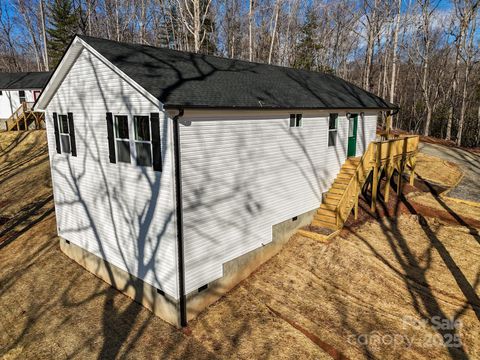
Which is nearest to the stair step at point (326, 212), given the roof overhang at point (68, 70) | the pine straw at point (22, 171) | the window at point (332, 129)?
the window at point (332, 129)

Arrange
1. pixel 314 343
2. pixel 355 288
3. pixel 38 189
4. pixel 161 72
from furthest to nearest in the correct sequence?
pixel 38 189
pixel 355 288
pixel 161 72
pixel 314 343

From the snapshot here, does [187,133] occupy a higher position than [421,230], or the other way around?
[187,133]

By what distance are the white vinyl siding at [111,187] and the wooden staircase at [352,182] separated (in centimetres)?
734

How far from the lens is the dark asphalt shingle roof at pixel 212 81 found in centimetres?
915

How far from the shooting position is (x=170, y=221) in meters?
9.04

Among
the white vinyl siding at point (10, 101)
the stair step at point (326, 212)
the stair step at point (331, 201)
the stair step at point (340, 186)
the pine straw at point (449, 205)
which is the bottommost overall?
the pine straw at point (449, 205)

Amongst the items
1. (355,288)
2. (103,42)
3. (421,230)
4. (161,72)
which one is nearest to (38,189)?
(103,42)

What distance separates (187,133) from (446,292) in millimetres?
9247

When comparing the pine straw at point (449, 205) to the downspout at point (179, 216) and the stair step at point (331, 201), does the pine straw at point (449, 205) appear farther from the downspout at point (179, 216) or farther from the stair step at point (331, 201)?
the downspout at point (179, 216)

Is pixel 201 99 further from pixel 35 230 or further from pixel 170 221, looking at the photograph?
pixel 35 230

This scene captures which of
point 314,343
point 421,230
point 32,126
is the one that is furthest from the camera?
point 32,126

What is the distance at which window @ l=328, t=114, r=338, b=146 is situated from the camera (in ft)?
49.2

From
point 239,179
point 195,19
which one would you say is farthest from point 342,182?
point 195,19

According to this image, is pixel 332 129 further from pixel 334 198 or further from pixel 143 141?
pixel 143 141
